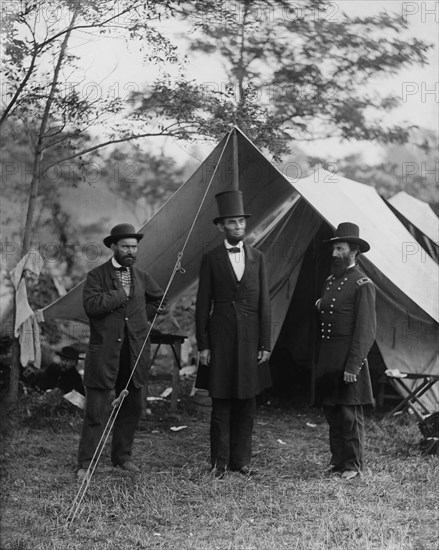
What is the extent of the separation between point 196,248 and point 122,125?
→ 8.65 feet

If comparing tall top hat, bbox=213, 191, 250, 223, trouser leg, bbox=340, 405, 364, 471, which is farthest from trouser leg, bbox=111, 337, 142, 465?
trouser leg, bbox=340, 405, 364, 471

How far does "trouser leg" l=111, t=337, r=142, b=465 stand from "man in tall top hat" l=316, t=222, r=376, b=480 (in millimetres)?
1235

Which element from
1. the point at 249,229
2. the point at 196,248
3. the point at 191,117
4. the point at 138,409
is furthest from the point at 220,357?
the point at 191,117

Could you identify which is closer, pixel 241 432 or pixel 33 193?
pixel 241 432

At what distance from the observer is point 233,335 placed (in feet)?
16.8

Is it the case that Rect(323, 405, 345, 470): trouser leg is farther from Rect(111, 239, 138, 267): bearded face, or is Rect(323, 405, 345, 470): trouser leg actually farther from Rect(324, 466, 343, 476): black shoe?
Rect(111, 239, 138, 267): bearded face

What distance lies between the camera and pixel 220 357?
5.12m

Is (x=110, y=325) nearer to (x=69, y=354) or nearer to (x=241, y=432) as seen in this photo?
(x=241, y=432)

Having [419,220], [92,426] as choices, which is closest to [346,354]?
[92,426]

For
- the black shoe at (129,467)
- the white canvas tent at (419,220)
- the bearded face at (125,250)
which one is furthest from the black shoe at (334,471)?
the white canvas tent at (419,220)

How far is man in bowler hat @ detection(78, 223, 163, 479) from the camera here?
5.04 metres

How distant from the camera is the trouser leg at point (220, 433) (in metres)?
5.01

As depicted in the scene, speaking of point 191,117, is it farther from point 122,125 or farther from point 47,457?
point 47,457

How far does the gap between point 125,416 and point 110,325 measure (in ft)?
2.08
